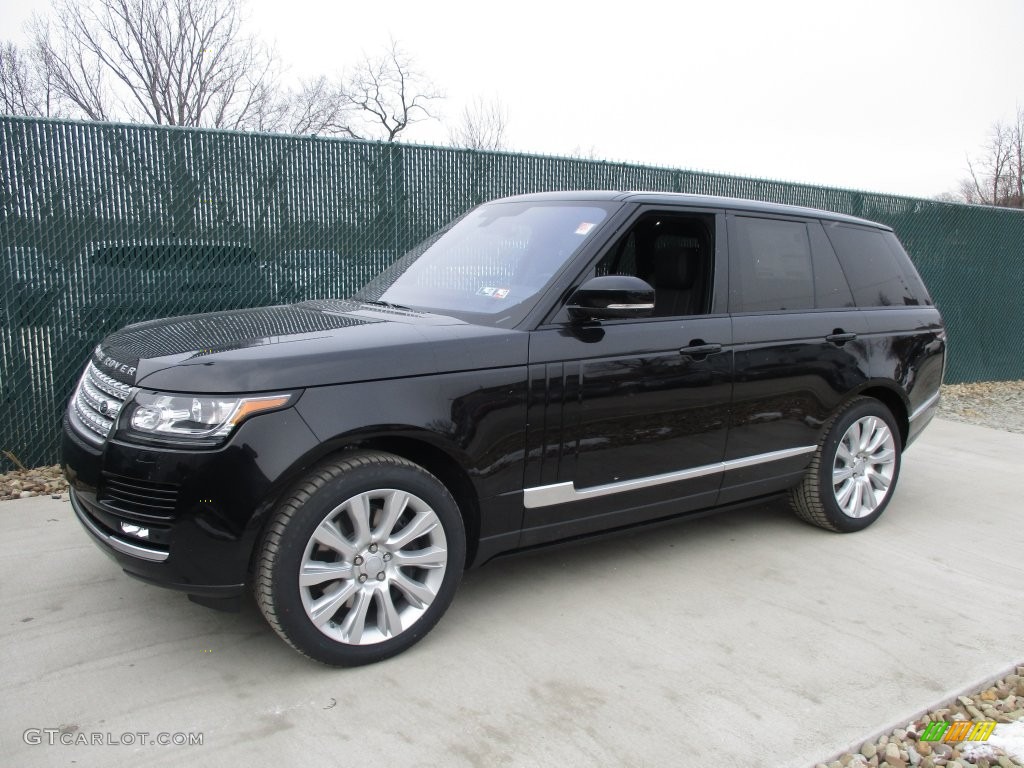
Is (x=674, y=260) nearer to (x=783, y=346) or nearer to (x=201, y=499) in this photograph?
(x=783, y=346)

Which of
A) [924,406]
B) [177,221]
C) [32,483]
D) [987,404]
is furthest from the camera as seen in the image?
[987,404]

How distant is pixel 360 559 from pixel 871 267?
3543mm

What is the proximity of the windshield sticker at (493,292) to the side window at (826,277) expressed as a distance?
1887 millimetres

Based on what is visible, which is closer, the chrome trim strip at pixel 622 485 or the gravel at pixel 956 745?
the gravel at pixel 956 745

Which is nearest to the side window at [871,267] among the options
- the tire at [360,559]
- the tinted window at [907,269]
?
the tinted window at [907,269]

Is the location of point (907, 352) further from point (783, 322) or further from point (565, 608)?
point (565, 608)

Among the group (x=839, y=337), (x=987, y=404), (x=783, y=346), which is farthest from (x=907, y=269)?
(x=987, y=404)

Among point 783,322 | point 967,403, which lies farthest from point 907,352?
point 967,403

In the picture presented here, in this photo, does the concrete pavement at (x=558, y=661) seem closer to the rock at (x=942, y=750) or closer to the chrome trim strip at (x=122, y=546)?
the rock at (x=942, y=750)

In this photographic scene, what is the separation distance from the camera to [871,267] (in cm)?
480

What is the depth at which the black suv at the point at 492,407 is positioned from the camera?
2.76m

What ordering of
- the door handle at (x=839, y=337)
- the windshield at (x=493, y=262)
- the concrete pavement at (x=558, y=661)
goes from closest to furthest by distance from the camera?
the concrete pavement at (x=558, y=661) < the windshield at (x=493, y=262) < the door handle at (x=839, y=337)

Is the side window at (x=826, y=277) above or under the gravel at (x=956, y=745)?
above

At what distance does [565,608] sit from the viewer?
359cm
